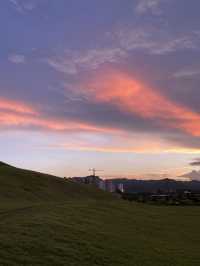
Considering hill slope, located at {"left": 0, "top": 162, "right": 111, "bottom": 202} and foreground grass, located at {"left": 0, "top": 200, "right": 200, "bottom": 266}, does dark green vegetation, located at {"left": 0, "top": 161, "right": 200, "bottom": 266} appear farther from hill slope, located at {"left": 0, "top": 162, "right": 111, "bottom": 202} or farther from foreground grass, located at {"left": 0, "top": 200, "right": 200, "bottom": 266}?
hill slope, located at {"left": 0, "top": 162, "right": 111, "bottom": 202}

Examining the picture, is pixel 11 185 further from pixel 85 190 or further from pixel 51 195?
pixel 85 190

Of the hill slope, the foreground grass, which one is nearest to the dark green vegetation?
the foreground grass

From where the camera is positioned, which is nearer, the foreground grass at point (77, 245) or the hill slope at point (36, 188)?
the foreground grass at point (77, 245)

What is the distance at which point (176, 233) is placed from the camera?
3128cm

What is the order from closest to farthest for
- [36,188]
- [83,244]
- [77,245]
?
[77,245], [83,244], [36,188]

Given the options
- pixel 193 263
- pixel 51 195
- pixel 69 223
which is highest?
pixel 51 195

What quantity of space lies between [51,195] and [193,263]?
36.3 meters

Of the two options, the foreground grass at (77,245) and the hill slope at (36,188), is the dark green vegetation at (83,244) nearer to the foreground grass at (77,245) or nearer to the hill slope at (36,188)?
the foreground grass at (77,245)

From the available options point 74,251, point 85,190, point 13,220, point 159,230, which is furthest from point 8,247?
point 85,190

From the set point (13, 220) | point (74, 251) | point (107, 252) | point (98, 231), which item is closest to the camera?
point (74, 251)

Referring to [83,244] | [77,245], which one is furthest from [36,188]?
[77,245]

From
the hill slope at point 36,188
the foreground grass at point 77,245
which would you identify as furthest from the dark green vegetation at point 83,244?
the hill slope at point 36,188

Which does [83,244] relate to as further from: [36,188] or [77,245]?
[36,188]

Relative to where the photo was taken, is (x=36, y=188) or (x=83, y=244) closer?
(x=83, y=244)
